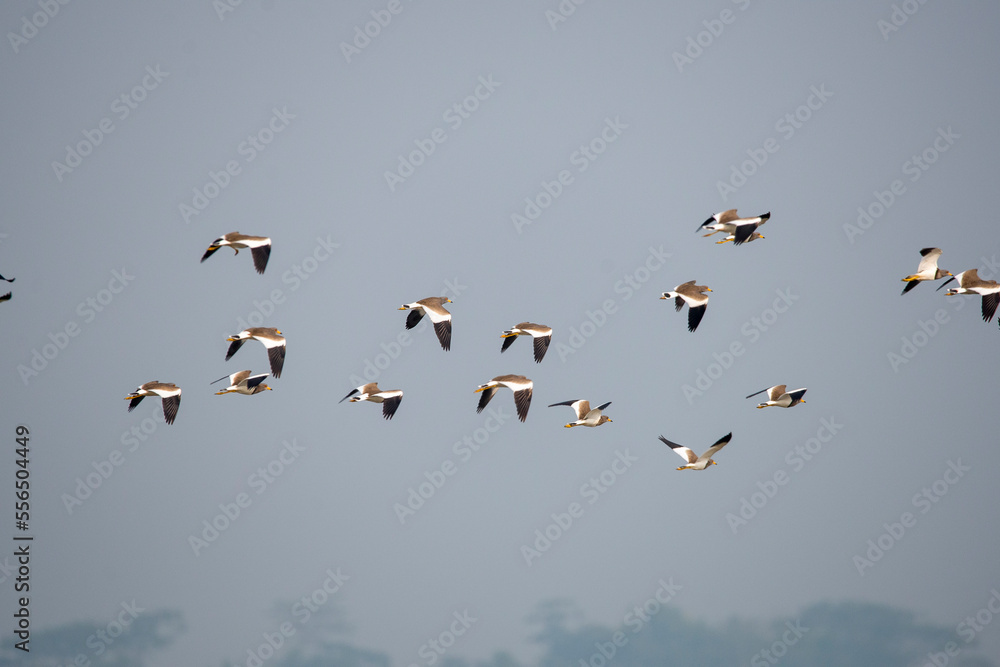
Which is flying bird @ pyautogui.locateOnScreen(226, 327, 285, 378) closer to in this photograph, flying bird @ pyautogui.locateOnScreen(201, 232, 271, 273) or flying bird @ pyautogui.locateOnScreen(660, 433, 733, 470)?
flying bird @ pyautogui.locateOnScreen(201, 232, 271, 273)

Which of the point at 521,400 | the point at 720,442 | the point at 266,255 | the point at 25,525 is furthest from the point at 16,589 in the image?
the point at 720,442

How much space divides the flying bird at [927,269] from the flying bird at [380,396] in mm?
24152

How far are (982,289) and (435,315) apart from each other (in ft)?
79.7

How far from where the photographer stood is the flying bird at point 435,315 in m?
58.6

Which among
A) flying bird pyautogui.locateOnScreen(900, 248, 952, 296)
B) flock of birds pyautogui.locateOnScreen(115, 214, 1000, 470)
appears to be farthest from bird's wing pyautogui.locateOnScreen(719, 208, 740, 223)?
flying bird pyautogui.locateOnScreen(900, 248, 952, 296)

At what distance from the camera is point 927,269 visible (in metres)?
60.7

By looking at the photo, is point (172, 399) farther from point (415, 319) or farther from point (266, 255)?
point (415, 319)

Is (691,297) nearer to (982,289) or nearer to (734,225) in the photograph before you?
(734,225)

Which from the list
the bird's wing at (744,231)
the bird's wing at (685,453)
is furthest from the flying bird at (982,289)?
the bird's wing at (685,453)

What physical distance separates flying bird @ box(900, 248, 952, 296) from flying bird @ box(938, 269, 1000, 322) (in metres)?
1.25

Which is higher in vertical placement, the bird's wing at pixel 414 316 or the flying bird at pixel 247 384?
the bird's wing at pixel 414 316

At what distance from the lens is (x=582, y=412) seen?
61.7m

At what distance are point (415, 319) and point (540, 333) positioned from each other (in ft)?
18.5

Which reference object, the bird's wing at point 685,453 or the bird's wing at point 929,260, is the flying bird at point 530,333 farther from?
the bird's wing at point 929,260
